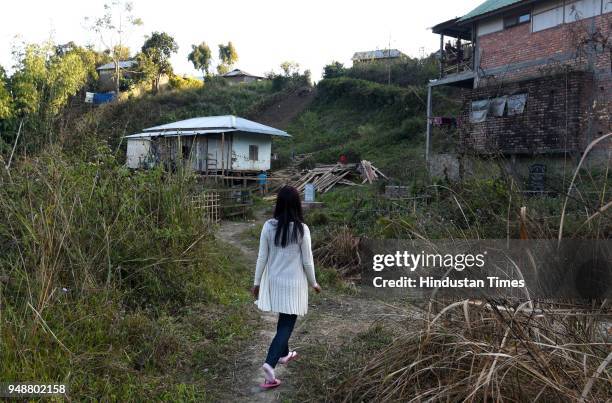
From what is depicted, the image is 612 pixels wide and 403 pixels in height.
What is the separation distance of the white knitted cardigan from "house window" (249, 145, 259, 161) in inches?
723

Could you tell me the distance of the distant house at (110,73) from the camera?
3828 cm

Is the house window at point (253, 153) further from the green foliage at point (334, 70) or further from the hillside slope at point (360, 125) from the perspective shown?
the green foliage at point (334, 70)

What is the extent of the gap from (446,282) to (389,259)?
5.72 ft

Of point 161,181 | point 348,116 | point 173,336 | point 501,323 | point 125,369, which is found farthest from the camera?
point 348,116

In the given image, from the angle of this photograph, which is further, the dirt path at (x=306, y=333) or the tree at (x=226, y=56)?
the tree at (x=226, y=56)

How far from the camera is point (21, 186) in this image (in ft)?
13.8

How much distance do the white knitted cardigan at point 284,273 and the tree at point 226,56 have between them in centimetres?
5385

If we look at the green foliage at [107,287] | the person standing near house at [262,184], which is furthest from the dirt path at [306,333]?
the person standing near house at [262,184]

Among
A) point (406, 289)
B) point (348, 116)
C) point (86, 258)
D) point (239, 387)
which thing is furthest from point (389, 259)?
point (348, 116)

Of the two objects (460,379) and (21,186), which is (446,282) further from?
(21,186)

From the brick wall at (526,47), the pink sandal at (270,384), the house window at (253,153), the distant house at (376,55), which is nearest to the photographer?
the pink sandal at (270,384)

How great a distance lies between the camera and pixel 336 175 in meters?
20.7

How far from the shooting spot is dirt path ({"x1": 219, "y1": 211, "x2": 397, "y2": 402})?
3369mm

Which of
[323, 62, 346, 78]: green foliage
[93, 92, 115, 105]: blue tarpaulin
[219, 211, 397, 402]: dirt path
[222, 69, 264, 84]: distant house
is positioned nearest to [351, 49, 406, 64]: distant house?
[323, 62, 346, 78]: green foliage
